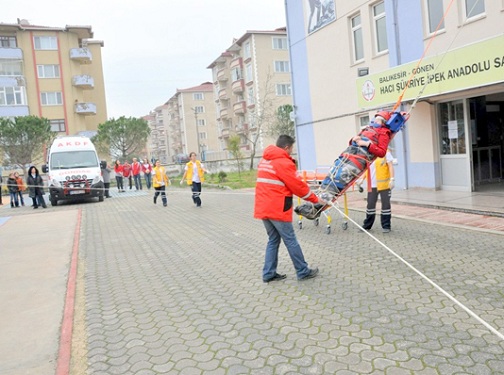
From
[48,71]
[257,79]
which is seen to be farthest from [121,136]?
[257,79]

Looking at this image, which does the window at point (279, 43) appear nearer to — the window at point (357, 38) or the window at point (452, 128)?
the window at point (357, 38)

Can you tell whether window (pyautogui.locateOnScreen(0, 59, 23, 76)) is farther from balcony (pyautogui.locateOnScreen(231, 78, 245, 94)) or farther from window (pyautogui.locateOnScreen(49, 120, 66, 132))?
balcony (pyautogui.locateOnScreen(231, 78, 245, 94))

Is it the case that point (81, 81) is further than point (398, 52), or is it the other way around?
point (81, 81)

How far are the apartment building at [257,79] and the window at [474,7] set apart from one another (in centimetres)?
3538

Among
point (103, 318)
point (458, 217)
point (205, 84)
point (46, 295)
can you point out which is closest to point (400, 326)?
point (103, 318)

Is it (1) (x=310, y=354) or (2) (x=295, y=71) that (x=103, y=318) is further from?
(2) (x=295, y=71)

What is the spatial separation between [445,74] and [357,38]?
6070 mm

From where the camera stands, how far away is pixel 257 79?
5388cm

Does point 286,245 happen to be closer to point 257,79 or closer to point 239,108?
point 257,79

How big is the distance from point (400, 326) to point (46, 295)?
181 inches

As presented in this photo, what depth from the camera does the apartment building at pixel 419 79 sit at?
10.8 m

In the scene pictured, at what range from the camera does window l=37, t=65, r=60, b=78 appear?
46.2m

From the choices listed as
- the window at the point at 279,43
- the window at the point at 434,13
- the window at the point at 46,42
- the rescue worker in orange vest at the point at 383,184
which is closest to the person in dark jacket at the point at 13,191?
the rescue worker in orange vest at the point at 383,184

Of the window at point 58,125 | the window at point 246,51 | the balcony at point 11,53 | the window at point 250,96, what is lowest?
the window at point 58,125
